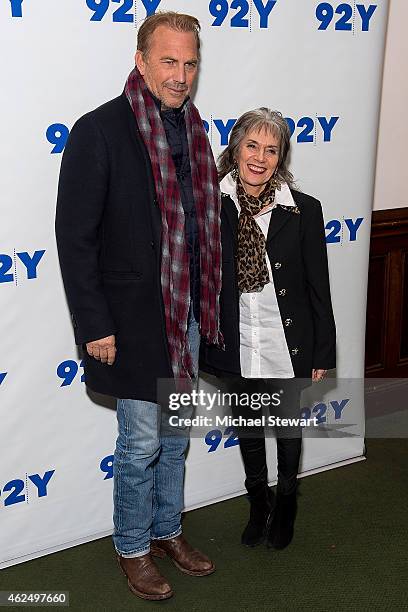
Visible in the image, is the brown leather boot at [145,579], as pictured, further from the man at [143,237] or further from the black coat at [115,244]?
the black coat at [115,244]

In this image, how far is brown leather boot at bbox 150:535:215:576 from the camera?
294 centimetres

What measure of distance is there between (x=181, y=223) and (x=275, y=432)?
3.13 ft

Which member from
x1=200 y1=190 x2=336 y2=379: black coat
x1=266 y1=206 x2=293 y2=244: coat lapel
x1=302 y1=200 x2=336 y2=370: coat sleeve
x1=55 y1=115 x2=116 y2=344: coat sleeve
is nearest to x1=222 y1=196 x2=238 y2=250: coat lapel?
x1=200 y1=190 x2=336 y2=379: black coat

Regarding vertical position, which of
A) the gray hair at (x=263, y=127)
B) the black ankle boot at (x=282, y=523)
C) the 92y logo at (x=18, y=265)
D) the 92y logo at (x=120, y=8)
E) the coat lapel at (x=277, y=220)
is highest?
the 92y logo at (x=120, y=8)

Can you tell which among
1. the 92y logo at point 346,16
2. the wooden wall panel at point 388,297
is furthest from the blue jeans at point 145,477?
the wooden wall panel at point 388,297

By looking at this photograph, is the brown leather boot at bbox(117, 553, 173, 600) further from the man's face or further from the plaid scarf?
the man's face

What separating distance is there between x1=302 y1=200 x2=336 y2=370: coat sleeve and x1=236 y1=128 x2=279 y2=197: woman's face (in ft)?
0.69

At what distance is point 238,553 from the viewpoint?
3.08 meters

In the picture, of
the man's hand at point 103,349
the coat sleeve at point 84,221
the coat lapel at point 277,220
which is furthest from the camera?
the coat lapel at point 277,220

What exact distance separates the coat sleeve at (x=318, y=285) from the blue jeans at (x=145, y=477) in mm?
424

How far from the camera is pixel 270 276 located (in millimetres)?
2793

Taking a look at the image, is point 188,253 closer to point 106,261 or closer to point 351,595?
point 106,261

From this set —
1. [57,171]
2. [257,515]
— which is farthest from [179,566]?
[57,171]

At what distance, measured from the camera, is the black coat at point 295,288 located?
277cm
